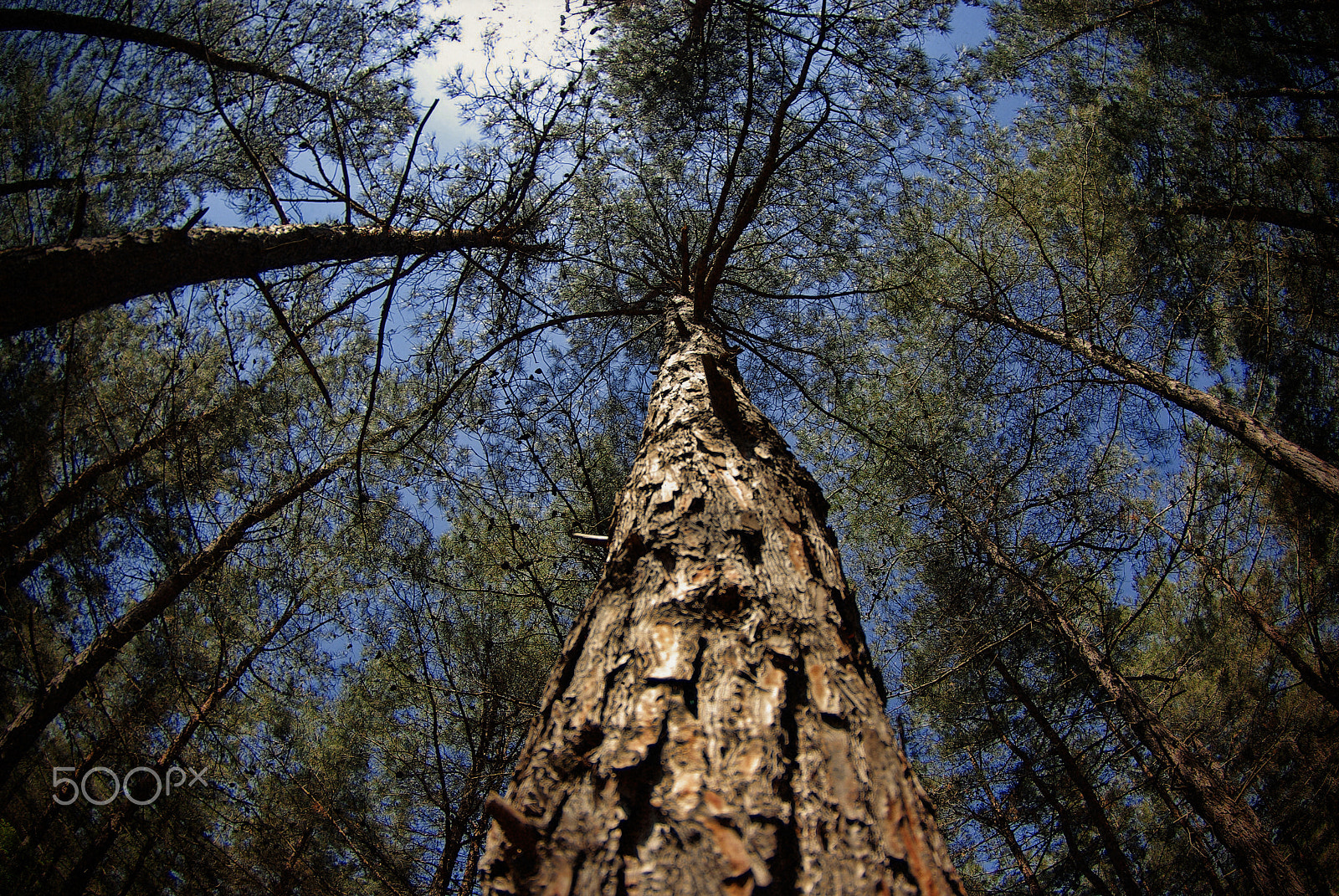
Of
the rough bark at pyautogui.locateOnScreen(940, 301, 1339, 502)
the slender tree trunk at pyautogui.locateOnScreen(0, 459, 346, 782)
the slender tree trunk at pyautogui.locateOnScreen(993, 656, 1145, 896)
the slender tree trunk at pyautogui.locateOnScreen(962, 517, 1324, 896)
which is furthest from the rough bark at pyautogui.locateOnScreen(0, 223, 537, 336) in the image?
the slender tree trunk at pyautogui.locateOnScreen(993, 656, 1145, 896)

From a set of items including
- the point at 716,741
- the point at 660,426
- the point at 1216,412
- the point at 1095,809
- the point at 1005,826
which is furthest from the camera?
the point at 1005,826

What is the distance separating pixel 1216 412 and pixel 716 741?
4.71 m

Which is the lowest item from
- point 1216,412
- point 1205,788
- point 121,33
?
point 1205,788

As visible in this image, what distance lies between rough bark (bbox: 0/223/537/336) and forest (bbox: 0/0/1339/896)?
2 cm

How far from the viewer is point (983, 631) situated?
15.7 feet

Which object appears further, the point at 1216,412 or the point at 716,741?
the point at 1216,412

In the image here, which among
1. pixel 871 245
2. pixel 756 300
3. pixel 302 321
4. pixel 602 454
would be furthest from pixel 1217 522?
pixel 302 321

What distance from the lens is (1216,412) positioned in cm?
386

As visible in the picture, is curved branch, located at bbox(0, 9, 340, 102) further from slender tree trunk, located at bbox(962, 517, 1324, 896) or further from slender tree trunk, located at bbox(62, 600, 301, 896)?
slender tree trunk, located at bbox(962, 517, 1324, 896)

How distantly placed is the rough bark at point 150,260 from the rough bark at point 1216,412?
176 inches

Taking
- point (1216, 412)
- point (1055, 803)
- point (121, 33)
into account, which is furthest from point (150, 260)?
point (1055, 803)

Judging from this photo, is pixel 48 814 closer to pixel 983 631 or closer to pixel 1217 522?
pixel 983 631

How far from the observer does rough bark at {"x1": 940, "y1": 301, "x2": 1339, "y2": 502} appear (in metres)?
3.32

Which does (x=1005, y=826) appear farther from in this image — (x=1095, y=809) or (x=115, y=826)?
(x=115, y=826)
